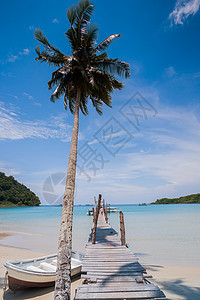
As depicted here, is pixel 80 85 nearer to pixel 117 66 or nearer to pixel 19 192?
pixel 117 66

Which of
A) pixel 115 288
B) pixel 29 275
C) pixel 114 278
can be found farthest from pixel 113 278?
pixel 29 275

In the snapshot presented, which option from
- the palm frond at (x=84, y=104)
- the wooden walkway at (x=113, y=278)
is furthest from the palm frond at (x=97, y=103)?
the wooden walkway at (x=113, y=278)

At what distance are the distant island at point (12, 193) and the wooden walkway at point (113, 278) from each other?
11378 centimetres

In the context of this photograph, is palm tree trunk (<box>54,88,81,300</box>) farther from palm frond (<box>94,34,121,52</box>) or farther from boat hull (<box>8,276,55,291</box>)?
palm frond (<box>94,34,121,52</box>)

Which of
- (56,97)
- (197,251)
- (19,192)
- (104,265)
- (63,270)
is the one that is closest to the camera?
(63,270)

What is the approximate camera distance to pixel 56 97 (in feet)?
31.6

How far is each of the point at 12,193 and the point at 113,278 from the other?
383 ft

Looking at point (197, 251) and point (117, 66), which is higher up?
point (117, 66)

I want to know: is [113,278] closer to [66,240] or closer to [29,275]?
[66,240]

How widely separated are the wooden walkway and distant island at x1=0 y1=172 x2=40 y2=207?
114 metres

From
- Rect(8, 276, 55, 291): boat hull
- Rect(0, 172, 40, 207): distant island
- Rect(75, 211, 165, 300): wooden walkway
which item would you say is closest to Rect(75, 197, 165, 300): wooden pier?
Rect(75, 211, 165, 300): wooden walkway

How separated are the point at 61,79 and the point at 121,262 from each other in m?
8.47

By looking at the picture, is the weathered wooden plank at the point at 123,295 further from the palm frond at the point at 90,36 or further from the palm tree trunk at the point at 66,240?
the palm frond at the point at 90,36

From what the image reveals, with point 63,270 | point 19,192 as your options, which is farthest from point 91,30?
point 19,192
